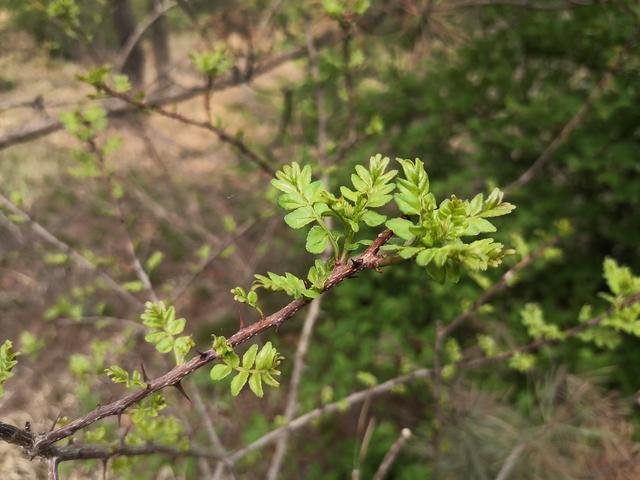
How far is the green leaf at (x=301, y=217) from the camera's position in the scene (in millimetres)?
802

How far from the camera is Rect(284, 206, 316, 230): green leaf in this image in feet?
2.63

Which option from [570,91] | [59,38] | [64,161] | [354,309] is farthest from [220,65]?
[64,161]

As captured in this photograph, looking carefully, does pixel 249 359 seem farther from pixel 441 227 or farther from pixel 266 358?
pixel 441 227

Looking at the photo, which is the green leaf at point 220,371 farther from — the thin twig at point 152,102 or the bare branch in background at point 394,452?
the thin twig at point 152,102

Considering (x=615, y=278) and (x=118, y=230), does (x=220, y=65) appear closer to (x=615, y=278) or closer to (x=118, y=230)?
(x=615, y=278)

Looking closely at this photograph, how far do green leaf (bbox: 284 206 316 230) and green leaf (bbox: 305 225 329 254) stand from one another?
0.08 ft

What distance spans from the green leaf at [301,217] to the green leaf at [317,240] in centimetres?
2

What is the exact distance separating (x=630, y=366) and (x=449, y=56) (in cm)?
266

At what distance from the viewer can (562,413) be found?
2354 mm

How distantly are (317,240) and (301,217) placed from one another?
0.16ft

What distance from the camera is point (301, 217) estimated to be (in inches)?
31.9

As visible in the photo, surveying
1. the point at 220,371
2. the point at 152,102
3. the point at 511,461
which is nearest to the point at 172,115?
the point at 220,371

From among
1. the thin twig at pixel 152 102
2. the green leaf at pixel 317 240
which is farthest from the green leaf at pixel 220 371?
the thin twig at pixel 152 102

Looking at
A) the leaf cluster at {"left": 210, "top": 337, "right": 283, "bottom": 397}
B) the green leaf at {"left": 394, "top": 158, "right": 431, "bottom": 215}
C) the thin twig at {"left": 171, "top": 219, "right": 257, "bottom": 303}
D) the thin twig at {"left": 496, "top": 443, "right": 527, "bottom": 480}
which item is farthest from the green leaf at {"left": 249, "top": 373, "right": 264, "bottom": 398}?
the thin twig at {"left": 496, "top": 443, "right": 527, "bottom": 480}
